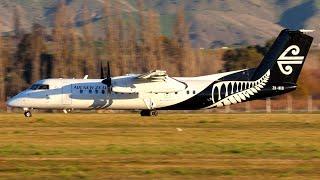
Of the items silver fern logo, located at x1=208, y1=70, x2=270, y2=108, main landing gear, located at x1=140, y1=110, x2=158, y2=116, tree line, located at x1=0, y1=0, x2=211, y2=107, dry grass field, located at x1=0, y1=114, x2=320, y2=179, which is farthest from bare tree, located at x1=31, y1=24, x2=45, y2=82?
dry grass field, located at x1=0, y1=114, x2=320, y2=179

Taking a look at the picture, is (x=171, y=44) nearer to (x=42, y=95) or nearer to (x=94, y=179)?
(x=42, y=95)

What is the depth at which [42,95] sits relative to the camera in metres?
52.2

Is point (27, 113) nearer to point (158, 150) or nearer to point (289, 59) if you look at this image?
point (289, 59)

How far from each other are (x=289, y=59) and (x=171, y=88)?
8.01m

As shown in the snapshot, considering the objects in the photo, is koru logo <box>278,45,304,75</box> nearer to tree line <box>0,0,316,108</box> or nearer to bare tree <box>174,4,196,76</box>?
tree line <box>0,0,316,108</box>

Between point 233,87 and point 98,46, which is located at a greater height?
point 98,46

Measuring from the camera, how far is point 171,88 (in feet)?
174

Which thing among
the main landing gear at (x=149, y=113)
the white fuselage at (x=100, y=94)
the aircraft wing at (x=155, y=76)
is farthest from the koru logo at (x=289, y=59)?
the main landing gear at (x=149, y=113)

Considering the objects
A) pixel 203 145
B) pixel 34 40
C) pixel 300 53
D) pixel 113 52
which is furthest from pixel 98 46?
pixel 203 145

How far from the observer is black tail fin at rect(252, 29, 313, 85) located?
180ft

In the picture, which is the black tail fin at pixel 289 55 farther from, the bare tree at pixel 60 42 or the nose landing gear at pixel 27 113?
the bare tree at pixel 60 42

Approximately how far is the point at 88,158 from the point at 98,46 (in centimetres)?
9294

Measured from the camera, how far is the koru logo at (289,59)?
55.1 metres

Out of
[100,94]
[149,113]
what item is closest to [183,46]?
[149,113]
